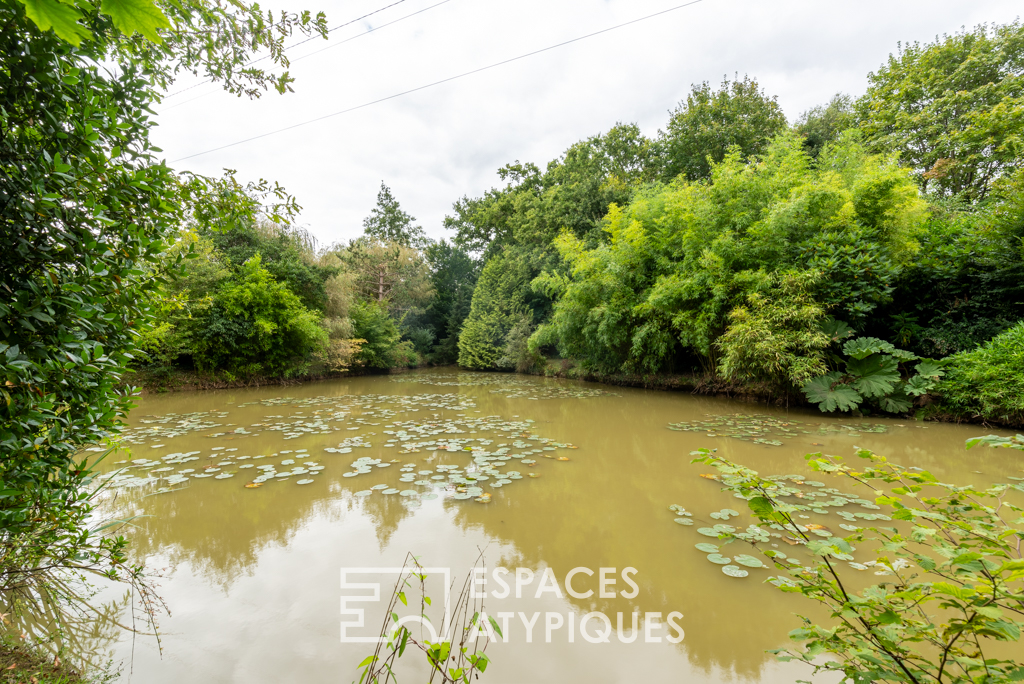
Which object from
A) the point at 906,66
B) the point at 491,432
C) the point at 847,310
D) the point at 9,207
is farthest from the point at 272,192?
the point at 906,66

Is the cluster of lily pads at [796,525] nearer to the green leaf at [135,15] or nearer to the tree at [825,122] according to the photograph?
the green leaf at [135,15]

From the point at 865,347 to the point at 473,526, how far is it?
6.58m

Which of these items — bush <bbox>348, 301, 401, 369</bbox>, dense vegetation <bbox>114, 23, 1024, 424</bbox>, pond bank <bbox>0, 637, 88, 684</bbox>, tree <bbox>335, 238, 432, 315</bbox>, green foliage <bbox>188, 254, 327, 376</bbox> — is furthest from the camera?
tree <bbox>335, 238, 432, 315</bbox>

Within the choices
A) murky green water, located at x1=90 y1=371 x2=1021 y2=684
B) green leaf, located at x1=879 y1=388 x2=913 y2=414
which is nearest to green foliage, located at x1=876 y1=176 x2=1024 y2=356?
green leaf, located at x1=879 y1=388 x2=913 y2=414

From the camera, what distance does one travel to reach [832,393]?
5.97 m

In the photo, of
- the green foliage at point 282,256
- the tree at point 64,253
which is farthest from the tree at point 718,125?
the tree at point 64,253

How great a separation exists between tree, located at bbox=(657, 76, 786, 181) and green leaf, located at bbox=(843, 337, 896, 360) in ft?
29.8

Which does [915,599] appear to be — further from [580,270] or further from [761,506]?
[580,270]

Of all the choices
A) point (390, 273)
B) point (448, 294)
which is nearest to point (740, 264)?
point (390, 273)

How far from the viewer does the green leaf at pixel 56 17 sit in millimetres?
488

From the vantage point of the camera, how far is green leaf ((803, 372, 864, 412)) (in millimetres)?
5778

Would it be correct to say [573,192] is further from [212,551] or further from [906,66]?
[212,551]

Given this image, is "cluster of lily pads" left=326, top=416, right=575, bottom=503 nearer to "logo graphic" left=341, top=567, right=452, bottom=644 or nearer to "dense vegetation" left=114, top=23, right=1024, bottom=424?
"logo graphic" left=341, top=567, right=452, bottom=644

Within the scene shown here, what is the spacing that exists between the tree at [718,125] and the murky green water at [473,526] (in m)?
10.5
